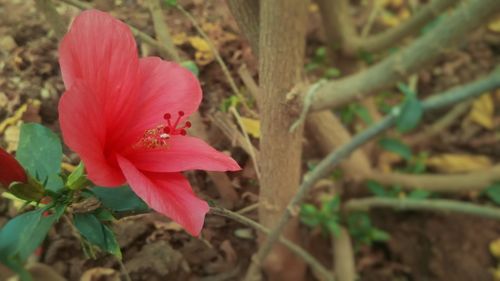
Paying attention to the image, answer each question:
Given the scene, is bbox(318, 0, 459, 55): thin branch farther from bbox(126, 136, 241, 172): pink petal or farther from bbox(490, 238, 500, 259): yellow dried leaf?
bbox(126, 136, 241, 172): pink petal

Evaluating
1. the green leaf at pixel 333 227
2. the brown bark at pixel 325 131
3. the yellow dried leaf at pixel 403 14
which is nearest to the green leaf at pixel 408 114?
the brown bark at pixel 325 131

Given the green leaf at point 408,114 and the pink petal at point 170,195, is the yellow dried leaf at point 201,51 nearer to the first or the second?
the pink petal at point 170,195

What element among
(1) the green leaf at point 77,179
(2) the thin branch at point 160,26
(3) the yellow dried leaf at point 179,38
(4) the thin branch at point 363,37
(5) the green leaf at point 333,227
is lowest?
(5) the green leaf at point 333,227

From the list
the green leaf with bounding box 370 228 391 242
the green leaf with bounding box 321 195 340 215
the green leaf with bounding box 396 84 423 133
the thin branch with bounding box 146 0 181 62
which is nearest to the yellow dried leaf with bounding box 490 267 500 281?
the green leaf with bounding box 370 228 391 242

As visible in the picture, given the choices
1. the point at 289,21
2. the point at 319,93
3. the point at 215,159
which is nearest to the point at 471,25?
the point at 319,93

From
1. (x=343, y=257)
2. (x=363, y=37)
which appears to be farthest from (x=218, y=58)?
(x=363, y=37)

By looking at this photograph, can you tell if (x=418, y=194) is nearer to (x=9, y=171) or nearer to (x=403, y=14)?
(x=403, y=14)
